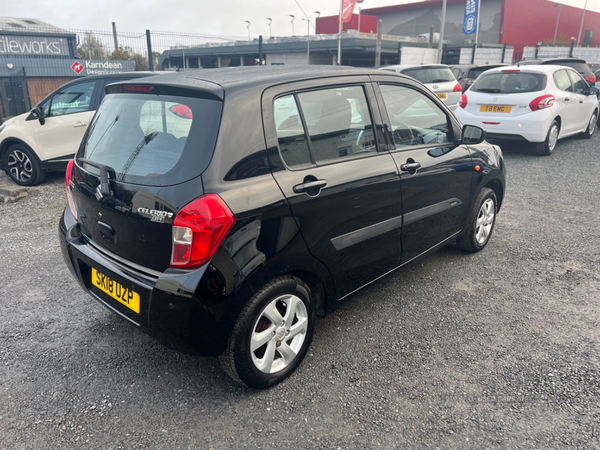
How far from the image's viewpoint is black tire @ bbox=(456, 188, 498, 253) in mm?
4156

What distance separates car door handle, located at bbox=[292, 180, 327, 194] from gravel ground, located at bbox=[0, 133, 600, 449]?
1124 millimetres

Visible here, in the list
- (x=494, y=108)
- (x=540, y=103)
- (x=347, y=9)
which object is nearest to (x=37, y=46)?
(x=347, y=9)

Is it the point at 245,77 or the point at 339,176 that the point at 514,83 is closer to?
the point at 339,176

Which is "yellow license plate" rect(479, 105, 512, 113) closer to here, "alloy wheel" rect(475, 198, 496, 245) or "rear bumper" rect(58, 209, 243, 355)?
"alloy wheel" rect(475, 198, 496, 245)

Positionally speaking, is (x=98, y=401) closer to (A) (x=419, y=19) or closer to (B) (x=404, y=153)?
(B) (x=404, y=153)

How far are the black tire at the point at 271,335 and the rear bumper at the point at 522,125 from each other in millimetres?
7165

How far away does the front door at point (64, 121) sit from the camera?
22.9 ft

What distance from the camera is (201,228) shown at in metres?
2.16

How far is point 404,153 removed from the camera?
325 centimetres

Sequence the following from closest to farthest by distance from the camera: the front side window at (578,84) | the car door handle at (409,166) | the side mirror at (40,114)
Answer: the car door handle at (409,166)
the side mirror at (40,114)
the front side window at (578,84)

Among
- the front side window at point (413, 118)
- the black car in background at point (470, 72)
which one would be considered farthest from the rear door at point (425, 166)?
the black car in background at point (470, 72)

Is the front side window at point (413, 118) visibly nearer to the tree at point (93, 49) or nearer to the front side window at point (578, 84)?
the front side window at point (578, 84)

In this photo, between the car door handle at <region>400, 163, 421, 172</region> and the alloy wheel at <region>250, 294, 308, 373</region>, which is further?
the car door handle at <region>400, 163, 421, 172</region>

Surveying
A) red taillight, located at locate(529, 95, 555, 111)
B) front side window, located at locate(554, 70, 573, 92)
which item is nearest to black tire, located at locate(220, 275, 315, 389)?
red taillight, located at locate(529, 95, 555, 111)
